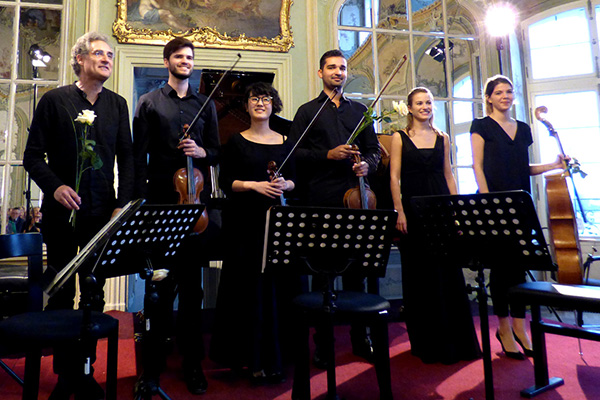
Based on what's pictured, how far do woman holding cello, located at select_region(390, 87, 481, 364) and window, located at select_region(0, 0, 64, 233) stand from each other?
317 cm

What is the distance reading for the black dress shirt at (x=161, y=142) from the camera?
234 centimetres

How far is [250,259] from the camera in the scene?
2.37m

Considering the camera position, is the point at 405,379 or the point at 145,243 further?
the point at 405,379

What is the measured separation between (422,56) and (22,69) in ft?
12.4

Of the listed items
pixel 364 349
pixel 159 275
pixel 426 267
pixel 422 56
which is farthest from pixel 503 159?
pixel 422 56

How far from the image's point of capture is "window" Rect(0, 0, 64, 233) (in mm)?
4020

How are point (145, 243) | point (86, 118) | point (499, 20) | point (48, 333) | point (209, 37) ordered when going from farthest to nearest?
point (499, 20) → point (209, 37) → point (86, 118) → point (145, 243) → point (48, 333)

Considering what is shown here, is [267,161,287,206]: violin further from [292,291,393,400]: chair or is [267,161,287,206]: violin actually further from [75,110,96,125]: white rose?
[75,110,96,125]: white rose

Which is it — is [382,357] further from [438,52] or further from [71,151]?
[438,52]

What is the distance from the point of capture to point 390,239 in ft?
6.34

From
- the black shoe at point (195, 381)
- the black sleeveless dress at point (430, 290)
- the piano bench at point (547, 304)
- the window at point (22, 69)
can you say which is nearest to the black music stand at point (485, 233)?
the piano bench at point (547, 304)

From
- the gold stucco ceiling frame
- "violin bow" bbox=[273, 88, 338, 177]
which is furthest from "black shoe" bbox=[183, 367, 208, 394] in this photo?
the gold stucco ceiling frame

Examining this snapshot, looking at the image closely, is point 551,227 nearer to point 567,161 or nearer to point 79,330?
point 567,161

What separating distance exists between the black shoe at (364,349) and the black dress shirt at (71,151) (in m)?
1.47
